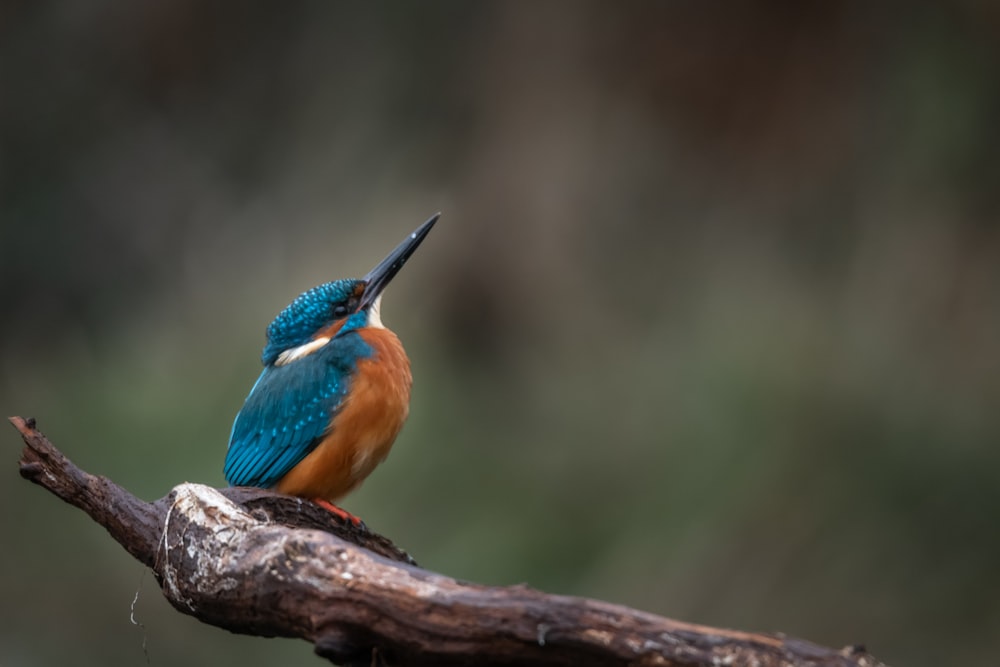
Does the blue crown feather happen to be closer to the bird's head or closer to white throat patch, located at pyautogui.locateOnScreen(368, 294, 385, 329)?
the bird's head

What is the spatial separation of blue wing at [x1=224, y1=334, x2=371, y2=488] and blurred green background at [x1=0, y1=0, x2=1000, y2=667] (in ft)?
5.50

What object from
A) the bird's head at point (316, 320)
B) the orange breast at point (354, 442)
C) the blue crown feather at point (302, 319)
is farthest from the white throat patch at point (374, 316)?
the orange breast at point (354, 442)

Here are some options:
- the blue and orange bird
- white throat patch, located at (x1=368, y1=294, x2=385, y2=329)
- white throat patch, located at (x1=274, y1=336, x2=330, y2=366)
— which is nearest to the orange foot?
the blue and orange bird

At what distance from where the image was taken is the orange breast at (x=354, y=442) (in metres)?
3.07

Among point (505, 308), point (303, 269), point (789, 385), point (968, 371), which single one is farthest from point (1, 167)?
point (968, 371)

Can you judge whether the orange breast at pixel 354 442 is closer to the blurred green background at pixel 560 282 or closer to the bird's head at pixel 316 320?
the bird's head at pixel 316 320

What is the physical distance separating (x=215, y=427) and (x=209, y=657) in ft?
3.84

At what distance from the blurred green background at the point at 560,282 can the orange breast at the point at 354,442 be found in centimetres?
178

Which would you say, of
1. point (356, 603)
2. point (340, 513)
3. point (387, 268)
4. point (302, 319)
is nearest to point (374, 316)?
point (387, 268)

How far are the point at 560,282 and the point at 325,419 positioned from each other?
2.89 meters

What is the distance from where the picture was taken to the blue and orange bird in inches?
121

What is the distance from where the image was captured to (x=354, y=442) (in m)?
3.08

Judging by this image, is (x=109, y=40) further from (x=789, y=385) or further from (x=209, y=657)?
(x=789, y=385)

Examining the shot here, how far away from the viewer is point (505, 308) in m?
5.84
